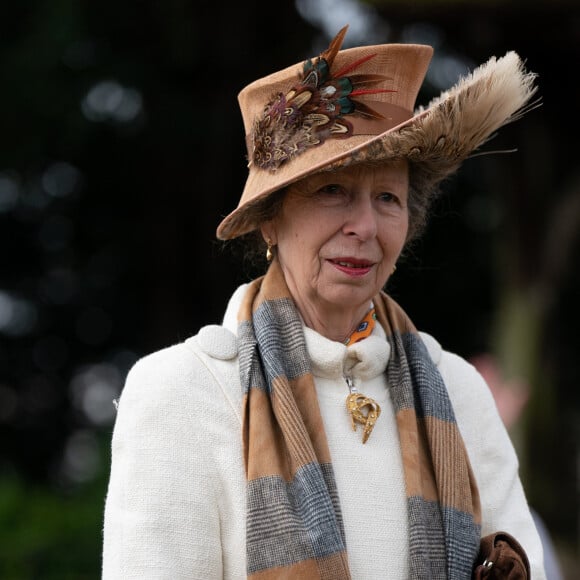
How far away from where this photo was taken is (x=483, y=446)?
113 inches

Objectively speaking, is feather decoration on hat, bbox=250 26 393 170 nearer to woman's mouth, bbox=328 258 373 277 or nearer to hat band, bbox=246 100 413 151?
hat band, bbox=246 100 413 151

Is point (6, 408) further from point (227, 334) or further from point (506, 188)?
point (227, 334)

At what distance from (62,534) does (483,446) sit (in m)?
4.24

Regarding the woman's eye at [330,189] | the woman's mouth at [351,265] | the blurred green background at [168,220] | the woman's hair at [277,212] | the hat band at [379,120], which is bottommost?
the woman's mouth at [351,265]

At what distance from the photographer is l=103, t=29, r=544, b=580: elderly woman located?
7.87 ft

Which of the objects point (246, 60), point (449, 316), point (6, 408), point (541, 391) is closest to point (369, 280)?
point (541, 391)

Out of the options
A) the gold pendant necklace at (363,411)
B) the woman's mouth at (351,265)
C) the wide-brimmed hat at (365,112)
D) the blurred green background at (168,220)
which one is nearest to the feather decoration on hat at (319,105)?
the wide-brimmed hat at (365,112)

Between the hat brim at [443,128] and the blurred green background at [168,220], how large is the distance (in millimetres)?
3804

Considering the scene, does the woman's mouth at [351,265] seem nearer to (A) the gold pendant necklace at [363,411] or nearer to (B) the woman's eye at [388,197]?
(B) the woman's eye at [388,197]

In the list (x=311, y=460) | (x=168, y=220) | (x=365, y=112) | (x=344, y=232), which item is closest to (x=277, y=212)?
(x=344, y=232)

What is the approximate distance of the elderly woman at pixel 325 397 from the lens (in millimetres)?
2398

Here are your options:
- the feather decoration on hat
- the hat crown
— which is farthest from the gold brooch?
the hat crown

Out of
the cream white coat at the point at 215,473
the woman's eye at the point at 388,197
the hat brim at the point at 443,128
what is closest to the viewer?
the cream white coat at the point at 215,473

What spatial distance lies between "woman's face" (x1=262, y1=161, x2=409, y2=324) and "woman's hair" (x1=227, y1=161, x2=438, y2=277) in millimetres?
37
